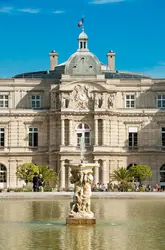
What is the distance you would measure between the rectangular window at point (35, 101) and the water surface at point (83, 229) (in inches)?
1611

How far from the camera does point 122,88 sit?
82.7 meters

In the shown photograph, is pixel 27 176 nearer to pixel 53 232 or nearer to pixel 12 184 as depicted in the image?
pixel 12 184

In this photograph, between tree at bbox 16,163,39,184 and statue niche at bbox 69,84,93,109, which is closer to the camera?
tree at bbox 16,163,39,184

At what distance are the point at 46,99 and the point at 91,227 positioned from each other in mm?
53088

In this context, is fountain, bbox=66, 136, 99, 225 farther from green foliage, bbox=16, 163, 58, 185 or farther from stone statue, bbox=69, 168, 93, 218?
green foliage, bbox=16, 163, 58, 185

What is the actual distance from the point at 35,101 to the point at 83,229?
5403cm

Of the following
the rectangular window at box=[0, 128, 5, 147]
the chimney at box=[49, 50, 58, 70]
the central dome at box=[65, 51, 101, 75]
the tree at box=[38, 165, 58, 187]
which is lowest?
the tree at box=[38, 165, 58, 187]

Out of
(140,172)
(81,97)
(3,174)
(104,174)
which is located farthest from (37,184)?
(81,97)

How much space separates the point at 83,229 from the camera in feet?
98.4

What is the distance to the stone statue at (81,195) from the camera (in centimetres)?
3194

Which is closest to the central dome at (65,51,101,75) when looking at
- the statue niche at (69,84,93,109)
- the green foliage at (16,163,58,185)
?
the statue niche at (69,84,93,109)

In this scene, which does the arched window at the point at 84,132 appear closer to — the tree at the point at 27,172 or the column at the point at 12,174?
the column at the point at 12,174

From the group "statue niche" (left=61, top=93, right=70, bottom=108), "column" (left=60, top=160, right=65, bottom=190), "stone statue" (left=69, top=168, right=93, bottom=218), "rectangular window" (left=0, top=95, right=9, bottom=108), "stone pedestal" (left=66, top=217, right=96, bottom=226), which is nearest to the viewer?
"stone pedestal" (left=66, top=217, right=96, bottom=226)

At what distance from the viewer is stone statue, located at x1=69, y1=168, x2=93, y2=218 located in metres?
31.9
